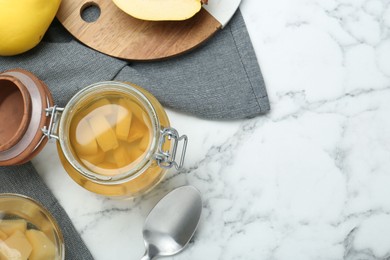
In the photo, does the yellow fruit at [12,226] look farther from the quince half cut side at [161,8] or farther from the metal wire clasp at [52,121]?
the quince half cut side at [161,8]

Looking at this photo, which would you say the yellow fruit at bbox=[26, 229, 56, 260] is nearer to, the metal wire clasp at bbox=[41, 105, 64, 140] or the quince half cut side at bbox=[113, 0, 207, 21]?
the metal wire clasp at bbox=[41, 105, 64, 140]

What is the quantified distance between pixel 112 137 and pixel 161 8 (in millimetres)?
243

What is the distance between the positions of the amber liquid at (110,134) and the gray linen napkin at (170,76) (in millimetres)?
125

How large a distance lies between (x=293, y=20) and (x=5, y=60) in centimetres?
49

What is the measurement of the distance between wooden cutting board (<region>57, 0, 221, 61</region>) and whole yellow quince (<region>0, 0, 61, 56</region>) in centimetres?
5

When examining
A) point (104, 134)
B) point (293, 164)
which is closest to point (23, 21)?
point (104, 134)

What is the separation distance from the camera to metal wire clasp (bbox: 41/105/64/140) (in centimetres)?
89

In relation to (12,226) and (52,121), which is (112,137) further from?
(12,226)

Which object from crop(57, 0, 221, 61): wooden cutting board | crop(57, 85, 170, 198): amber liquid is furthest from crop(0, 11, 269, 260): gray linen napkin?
crop(57, 85, 170, 198): amber liquid

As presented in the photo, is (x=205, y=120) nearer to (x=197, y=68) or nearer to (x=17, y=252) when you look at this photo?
(x=197, y=68)

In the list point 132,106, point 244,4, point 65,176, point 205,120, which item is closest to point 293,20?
point 244,4

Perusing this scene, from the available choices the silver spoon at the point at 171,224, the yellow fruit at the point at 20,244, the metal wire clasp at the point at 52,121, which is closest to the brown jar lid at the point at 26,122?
the metal wire clasp at the point at 52,121

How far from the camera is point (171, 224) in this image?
981mm

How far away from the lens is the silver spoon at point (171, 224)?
3.21 feet
